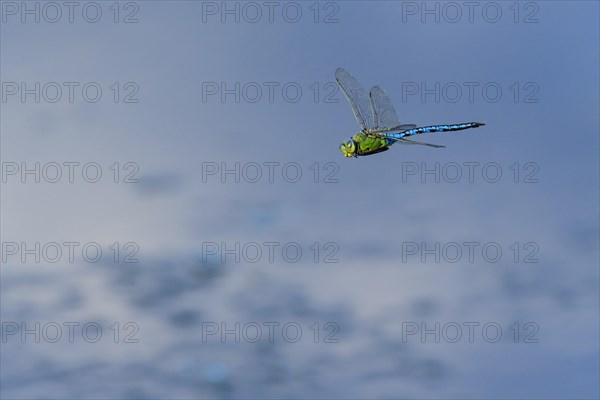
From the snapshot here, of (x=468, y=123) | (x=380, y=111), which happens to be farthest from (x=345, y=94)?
(x=468, y=123)

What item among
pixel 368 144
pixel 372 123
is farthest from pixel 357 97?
pixel 368 144

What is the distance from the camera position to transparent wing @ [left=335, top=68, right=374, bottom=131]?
7169cm

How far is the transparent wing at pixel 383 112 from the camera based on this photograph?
72.7m

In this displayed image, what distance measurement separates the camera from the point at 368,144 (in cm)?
Result: 7112

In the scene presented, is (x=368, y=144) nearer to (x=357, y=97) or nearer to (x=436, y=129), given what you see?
(x=357, y=97)

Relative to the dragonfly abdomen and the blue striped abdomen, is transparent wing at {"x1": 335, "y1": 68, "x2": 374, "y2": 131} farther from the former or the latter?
the dragonfly abdomen

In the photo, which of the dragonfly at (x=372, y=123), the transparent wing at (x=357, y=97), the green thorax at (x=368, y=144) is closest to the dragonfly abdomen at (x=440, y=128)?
the dragonfly at (x=372, y=123)

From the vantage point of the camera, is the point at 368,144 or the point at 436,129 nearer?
the point at 368,144

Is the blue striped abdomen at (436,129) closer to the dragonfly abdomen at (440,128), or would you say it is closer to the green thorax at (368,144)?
the dragonfly abdomen at (440,128)

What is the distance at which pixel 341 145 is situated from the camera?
233 feet

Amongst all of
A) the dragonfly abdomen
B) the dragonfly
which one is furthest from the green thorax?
the dragonfly abdomen

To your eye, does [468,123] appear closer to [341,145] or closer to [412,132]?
[412,132]

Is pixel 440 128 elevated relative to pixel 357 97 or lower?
lower

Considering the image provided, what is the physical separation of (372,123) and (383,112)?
1586 millimetres
